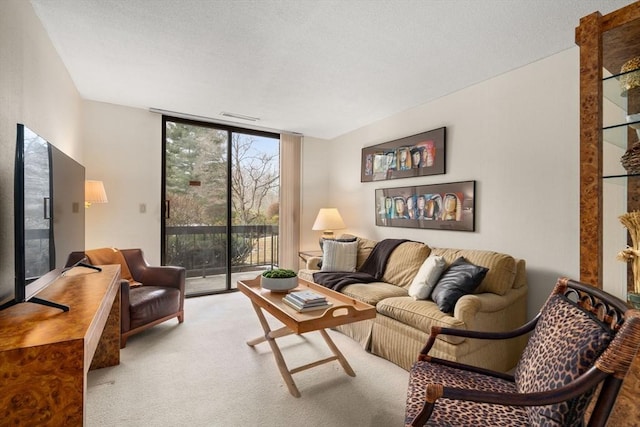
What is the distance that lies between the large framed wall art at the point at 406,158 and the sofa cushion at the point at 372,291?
1.41 meters

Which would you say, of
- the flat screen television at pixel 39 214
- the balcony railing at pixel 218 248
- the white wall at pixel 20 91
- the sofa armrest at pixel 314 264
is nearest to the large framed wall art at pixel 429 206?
the sofa armrest at pixel 314 264

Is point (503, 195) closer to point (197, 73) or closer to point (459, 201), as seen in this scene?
point (459, 201)

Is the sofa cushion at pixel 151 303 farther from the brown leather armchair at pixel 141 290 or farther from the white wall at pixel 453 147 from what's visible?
the white wall at pixel 453 147

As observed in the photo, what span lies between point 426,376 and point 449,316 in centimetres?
94

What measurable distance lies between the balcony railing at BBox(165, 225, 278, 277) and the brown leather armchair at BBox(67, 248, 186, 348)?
81cm

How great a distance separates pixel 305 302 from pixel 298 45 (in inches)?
77.3

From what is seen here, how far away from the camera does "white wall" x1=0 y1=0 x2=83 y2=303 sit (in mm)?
1539

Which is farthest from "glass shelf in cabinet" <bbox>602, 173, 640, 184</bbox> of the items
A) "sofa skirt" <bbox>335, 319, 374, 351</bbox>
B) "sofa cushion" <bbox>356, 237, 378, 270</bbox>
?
"sofa cushion" <bbox>356, 237, 378, 270</bbox>

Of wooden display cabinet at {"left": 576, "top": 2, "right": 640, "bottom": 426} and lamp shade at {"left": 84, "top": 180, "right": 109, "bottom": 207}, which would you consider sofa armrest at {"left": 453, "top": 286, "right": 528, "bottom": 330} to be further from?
lamp shade at {"left": 84, "top": 180, "right": 109, "bottom": 207}

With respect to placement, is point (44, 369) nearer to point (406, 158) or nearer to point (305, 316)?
point (305, 316)

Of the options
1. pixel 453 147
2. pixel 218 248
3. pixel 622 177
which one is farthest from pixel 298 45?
pixel 218 248

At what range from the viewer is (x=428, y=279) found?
8.75ft

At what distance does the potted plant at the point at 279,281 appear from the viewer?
2.47 m

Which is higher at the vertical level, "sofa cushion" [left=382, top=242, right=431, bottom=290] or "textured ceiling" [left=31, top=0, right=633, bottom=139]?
"textured ceiling" [left=31, top=0, right=633, bottom=139]
